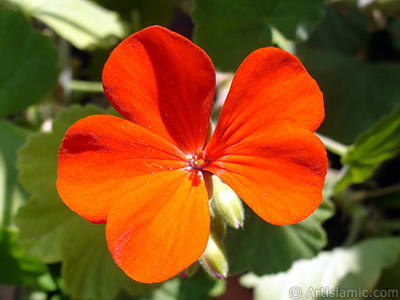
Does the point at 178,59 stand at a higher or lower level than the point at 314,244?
higher

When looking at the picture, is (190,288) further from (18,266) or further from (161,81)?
(161,81)

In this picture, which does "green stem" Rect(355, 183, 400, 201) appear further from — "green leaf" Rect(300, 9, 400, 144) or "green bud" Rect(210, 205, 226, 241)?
"green bud" Rect(210, 205, 226, 241)

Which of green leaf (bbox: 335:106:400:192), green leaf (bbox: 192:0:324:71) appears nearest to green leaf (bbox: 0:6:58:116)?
green leaf (bbox: 192:0:324:71)

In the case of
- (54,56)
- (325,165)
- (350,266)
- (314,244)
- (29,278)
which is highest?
(325,165)

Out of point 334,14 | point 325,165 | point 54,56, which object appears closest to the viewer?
point 325,165

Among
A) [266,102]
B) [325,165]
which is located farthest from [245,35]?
[325,165]

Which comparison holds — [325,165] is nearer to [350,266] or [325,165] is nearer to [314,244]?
[314,244]

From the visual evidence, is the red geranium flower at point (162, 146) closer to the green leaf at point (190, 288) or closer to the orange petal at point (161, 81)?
the orange petal at point (161, 81)
